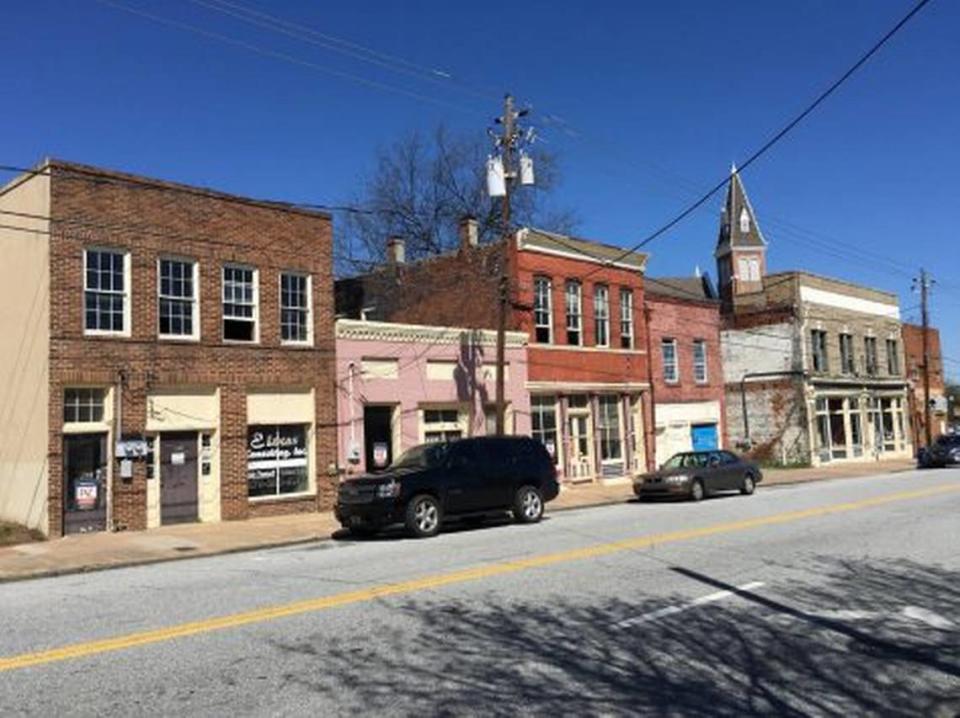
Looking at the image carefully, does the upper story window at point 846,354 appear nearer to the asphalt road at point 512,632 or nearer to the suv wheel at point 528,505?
the suv wheel at point 528,505

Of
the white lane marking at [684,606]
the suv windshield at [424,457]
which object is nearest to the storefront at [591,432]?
the suv windshield at [424,457]

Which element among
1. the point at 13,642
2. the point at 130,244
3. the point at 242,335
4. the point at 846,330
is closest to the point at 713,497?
the point at 242,335

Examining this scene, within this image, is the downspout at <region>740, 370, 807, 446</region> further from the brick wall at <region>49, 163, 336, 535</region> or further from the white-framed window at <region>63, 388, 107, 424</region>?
the white-framed window at <region>63, 388, 107, 424</region>

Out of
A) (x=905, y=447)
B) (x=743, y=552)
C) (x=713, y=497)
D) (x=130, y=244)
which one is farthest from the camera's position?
(x=905, y=447)

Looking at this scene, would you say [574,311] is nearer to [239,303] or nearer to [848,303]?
[239,303]

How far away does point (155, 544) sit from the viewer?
59.3 ft

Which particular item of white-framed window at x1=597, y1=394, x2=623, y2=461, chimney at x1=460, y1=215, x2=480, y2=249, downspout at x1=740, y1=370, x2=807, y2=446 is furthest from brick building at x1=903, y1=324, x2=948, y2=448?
chimney at x1=460, y1=215, x2=480, y2=249

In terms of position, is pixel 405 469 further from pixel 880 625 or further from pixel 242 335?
pixel 880 625

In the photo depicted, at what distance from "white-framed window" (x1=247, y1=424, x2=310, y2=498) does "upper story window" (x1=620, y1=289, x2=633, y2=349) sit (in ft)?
49.0

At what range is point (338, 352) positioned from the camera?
24859mm

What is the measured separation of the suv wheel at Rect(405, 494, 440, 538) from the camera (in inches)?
708

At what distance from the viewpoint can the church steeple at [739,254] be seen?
64375 millimetres

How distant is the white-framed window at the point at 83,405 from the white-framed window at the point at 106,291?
124cm

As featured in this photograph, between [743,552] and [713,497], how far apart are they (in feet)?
45.8
